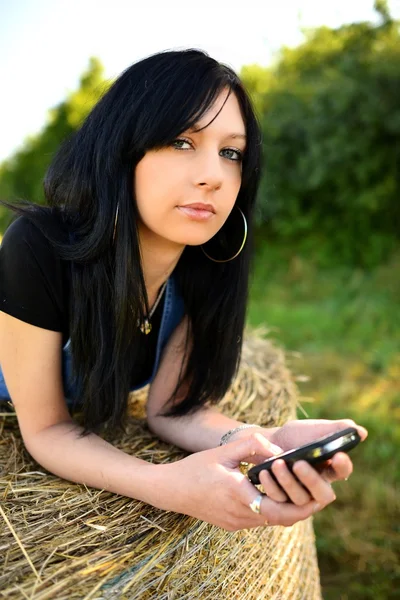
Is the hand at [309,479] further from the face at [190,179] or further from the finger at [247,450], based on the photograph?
the face at [190,179]

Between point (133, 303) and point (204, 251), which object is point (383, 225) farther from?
point (133, 303)

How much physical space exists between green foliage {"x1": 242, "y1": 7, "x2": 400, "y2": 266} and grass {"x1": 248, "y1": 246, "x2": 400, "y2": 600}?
347mm

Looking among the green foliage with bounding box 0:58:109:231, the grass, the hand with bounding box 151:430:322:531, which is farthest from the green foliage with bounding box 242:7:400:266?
the green foliage with bounding box 0:58:109:231

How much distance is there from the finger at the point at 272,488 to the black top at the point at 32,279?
27.3 inches

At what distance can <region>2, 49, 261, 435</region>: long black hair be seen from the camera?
1.37m

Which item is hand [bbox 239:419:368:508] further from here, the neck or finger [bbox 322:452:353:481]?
the neck

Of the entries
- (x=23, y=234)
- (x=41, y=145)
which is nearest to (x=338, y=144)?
(x=23, y=234)

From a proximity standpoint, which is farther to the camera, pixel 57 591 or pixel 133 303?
pixel 133 303

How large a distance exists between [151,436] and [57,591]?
2.37 ft

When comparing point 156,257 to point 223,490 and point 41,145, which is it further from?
point 41,145

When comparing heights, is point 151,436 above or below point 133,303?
below

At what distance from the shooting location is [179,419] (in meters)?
1.70

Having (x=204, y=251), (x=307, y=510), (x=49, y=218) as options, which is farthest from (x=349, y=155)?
(x=307, y=510)

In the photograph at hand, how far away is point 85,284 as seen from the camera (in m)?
1.46
